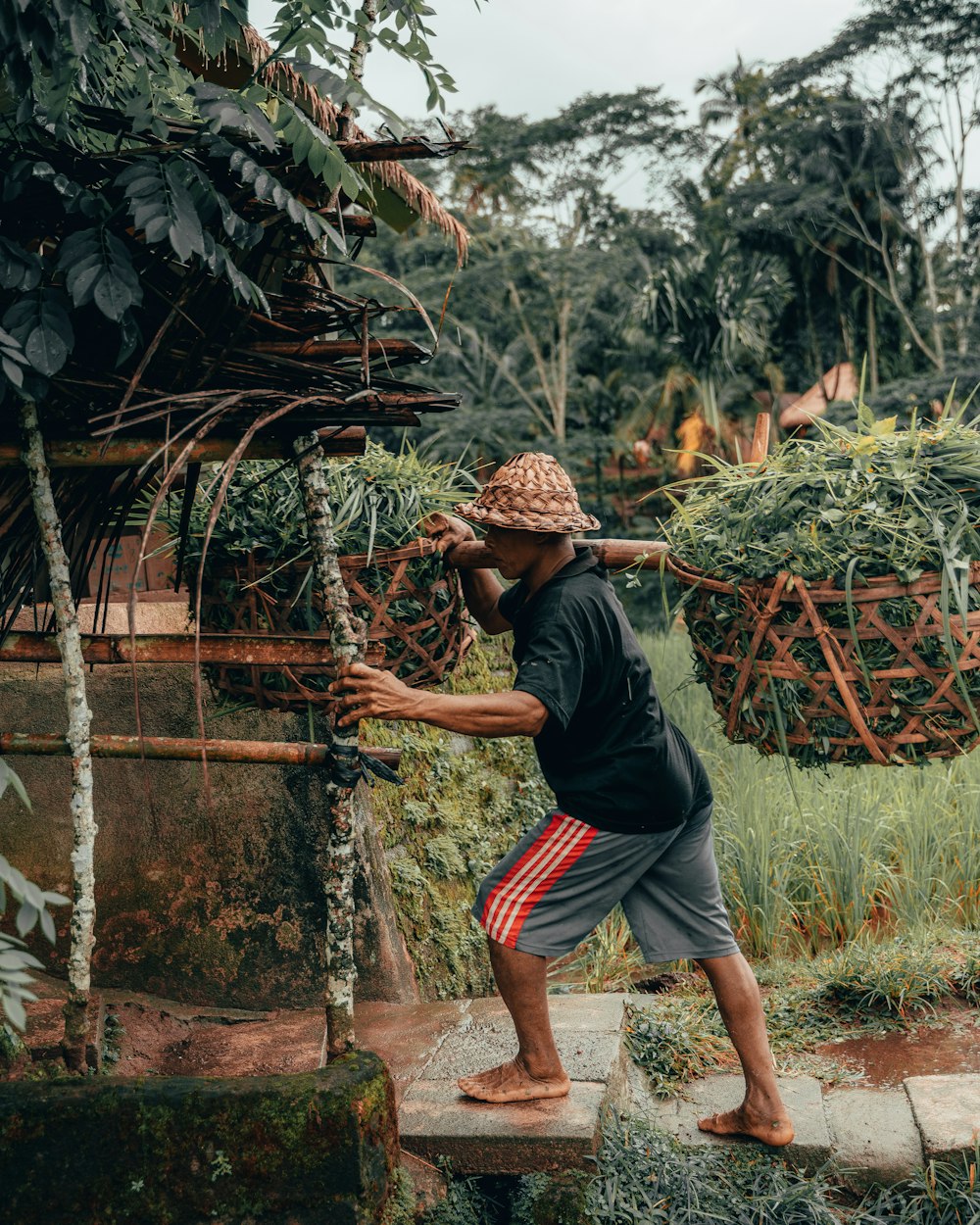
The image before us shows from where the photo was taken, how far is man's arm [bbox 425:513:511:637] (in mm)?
3197

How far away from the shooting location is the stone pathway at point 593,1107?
113 inches

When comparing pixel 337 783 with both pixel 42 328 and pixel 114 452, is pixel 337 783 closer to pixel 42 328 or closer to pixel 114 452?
pixel 114 452

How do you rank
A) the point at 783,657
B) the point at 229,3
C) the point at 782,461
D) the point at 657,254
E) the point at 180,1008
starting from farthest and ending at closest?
the point at 657,254 → the point at 180,1008 → the point at 782,461 → the point at 783,657 → the point at 229,3

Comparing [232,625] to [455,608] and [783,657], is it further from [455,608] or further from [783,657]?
[783,657]

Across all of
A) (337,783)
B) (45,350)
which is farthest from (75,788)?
(45,350)

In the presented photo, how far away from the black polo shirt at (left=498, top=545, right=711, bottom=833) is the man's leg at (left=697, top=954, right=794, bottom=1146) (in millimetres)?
417

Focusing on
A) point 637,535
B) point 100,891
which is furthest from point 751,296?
point 100,891

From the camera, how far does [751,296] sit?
1736cm

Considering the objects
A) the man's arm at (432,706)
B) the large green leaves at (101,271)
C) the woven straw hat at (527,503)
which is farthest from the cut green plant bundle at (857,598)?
the large green leaves at (101,271)

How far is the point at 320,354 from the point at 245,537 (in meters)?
0.65

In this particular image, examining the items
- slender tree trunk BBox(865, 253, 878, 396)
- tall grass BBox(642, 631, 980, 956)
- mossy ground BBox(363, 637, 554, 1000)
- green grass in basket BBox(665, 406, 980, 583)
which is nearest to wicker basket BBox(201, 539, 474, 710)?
green grass in basket BBox(665, 406, 980, 583)

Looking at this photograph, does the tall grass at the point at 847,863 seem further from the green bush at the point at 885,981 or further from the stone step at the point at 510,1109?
the stone step at the point at 510,1109

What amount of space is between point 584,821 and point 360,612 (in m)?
0.78

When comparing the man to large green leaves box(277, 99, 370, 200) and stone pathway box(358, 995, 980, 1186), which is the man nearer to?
stone pathway box(358, 995, 980, 1186)
